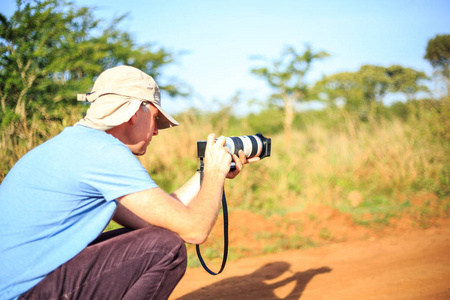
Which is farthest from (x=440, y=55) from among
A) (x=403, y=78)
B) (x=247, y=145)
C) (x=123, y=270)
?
(x=403, y=78)

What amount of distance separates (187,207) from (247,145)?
2.60 feet

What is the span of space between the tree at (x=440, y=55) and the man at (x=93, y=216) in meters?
9.25

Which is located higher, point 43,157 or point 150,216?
point 43,157

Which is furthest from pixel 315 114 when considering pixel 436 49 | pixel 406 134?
pixel 406 134

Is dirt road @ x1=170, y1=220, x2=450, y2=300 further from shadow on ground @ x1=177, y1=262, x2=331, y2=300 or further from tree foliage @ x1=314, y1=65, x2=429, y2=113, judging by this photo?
tree foliage @ x1=314, y1=65, x2=429, y2=113

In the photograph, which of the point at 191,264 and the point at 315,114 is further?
the point at 315,114

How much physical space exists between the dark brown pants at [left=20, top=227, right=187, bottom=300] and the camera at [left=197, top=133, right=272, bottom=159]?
580mm

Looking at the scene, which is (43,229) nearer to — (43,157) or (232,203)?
(43,157)

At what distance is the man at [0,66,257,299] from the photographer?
166 cm

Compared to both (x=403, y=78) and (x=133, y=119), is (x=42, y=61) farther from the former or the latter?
(x=403, y=78)

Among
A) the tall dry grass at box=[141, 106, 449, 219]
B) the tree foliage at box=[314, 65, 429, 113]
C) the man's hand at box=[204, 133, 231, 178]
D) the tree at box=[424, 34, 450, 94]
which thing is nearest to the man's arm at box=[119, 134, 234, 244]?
the man's hand at box=[204, 133, 231, 178]

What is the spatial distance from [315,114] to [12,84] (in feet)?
65.9

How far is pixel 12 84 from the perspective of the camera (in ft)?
21.2

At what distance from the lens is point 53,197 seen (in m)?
1.67
